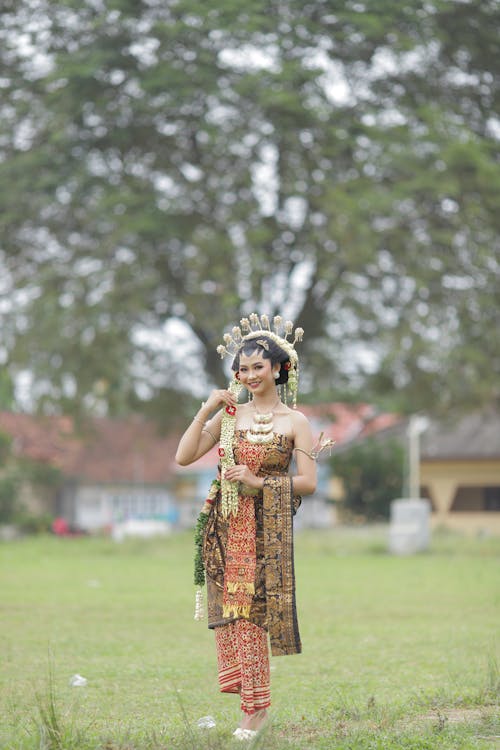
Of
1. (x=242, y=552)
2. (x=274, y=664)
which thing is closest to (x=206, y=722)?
(x=242, y=552)


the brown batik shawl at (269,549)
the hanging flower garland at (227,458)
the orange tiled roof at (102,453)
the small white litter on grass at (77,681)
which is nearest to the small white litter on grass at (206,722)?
the brown batik shawl at (269,549)

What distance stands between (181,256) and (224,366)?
3.70 meters

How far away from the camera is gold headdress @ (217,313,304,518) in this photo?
6.38 meters

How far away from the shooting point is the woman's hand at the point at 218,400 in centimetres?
648

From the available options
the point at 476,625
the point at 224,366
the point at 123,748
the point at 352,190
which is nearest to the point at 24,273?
the point at 224,366

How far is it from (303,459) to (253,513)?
1.28ft

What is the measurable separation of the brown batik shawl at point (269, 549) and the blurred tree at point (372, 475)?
33.6m

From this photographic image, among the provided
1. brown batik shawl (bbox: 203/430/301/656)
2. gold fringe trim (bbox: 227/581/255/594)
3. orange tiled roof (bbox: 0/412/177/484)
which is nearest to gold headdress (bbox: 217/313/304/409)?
brown batik shawl (bbox: 203/430/301/656)

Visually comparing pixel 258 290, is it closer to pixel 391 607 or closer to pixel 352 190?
pixel 352 190

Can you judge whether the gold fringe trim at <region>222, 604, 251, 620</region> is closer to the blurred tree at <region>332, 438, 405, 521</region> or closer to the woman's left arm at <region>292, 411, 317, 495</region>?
the woman's left arm at <region>292, 411, 317, 495</region>

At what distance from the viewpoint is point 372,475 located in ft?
134

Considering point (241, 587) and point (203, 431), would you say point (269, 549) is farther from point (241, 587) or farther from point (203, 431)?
point (203, 431)

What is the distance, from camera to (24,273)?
25172mm

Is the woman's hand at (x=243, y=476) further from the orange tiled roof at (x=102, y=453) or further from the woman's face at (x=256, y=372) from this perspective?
the orange tiled roof at (x=102, y=453)
